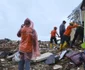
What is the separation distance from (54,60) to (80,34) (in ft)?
12.2

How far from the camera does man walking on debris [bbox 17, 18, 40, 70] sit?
843 centimetres

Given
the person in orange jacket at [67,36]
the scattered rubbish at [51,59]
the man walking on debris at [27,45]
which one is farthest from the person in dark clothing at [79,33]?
the man walking on debris at [27,45]

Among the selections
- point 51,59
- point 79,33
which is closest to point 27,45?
point 51,59

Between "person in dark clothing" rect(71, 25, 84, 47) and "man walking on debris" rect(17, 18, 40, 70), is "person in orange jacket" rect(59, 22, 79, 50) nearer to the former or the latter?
"person in dark clothing" rect(71, 25, 84, 47)

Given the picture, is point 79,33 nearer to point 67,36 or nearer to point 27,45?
point 67,36

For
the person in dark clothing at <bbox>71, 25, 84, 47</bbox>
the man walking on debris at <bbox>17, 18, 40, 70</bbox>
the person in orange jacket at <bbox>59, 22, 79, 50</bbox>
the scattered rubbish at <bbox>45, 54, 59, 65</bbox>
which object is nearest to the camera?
the man walking on debris at <bbox>17, 18, 40, 70</bbox>

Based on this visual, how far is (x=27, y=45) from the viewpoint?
844 cm

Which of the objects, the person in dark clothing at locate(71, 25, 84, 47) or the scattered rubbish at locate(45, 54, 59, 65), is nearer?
the scattered rubbish at locate(45, 54, 59, 65)

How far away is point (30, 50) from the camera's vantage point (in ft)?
27.7

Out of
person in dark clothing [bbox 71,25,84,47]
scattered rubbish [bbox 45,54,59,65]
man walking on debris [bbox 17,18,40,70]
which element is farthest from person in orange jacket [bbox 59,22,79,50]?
man walking on debris [bbox 17,18,40,70]

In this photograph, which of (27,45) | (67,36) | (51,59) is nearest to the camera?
(27,45)

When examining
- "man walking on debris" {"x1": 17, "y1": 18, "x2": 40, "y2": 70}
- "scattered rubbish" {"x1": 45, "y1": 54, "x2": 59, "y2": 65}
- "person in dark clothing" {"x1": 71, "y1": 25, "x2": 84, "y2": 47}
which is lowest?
"scattered rubbish" {"x1": 45, "y1": 54, "x2": 59, "y2": 65}

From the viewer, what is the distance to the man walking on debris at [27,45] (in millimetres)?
8430

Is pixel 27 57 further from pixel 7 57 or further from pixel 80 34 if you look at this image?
pixel 80 34
